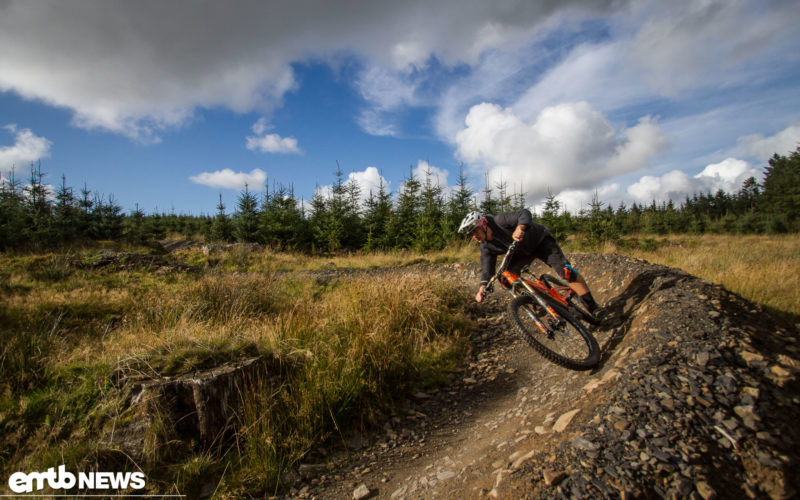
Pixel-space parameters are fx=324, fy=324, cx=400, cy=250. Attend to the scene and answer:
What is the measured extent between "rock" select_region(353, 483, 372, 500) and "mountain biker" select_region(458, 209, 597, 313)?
3.13 metres

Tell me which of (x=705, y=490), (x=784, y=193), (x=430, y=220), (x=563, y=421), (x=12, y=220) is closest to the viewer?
(x=705, y=490)

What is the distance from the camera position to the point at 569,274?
5.28 m

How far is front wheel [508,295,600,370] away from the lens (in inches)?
165

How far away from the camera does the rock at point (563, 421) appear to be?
9.41 feet

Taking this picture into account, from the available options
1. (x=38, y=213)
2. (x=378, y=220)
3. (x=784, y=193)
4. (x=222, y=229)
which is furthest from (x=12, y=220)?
(x=784, y=193)

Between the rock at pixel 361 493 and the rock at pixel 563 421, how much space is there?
1765 mm

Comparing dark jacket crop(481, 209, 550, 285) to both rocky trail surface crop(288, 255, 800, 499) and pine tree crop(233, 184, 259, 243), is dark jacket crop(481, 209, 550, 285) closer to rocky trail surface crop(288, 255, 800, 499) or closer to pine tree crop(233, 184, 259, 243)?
rocky trail surface crop(288, 255, 800, 499)

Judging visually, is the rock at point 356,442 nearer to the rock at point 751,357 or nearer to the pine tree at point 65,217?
the rock at point 751,357

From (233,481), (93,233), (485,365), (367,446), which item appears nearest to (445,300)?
(485,365)

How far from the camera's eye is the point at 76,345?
16.7ft

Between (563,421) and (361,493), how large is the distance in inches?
75.9

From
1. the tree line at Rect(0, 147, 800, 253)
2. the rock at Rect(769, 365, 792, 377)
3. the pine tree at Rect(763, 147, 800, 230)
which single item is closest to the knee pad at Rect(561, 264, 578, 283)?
the rock at Rect(769, 365, 792, 377)

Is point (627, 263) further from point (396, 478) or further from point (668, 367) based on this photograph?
point (396, 478)

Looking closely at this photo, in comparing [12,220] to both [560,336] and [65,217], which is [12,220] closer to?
[65,217]
